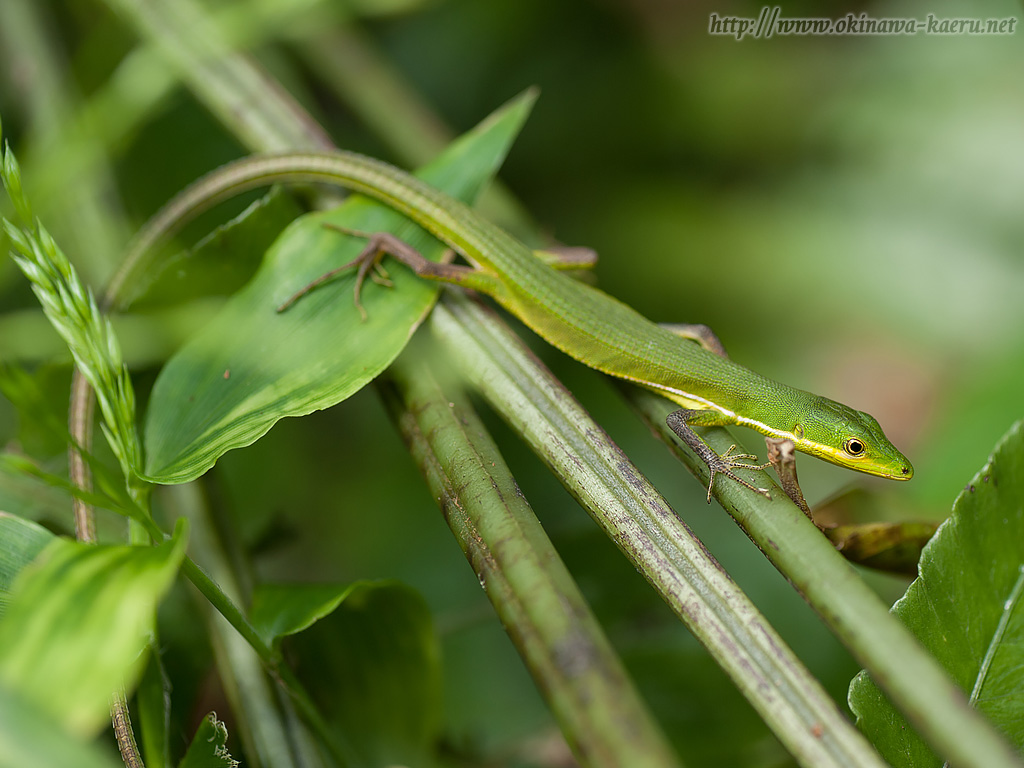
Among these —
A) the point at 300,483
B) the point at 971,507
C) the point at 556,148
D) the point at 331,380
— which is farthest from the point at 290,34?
the point at 971,507

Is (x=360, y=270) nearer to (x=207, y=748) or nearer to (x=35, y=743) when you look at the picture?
(x=207, y=748)

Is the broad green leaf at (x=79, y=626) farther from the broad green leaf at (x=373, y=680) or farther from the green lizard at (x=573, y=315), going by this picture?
the green lizard at (x=573, y=315)

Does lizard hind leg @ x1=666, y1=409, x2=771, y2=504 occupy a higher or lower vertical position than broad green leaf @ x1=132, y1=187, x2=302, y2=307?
lower

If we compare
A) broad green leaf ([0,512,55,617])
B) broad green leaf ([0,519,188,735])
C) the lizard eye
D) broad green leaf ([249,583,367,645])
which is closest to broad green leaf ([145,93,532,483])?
broad green leaf ([0,512,55,617])

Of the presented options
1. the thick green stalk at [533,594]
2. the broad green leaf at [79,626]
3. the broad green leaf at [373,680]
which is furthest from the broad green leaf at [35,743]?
the broad green leaf at [373,680]

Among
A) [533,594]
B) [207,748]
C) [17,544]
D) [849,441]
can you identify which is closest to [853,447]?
[849,441]

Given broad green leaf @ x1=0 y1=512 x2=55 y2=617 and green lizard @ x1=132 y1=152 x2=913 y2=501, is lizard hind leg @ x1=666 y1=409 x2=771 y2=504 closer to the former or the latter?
green lizard @ x1=132 y1=152 x2=913 y2=501

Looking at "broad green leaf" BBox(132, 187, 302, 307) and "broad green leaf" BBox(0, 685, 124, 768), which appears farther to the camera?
"broad green leaf" BBox(132, 187, 302, 307)
